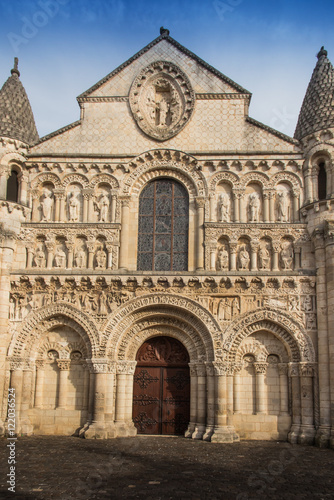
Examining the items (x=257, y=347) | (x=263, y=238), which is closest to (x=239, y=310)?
(x=257, y=347)

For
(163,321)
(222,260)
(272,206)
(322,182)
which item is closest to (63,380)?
(163,321)

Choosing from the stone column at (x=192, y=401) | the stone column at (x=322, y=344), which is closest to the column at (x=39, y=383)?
the stone column at (x=192, y=401)

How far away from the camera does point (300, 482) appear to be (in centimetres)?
1129

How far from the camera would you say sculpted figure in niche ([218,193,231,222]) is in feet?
62.2

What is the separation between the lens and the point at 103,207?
63.4 ft

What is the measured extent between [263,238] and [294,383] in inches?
199

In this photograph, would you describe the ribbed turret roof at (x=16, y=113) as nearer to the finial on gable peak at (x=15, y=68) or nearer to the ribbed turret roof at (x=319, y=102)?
the finial on gable peak at (x=15, y=68)

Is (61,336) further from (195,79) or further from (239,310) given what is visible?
(195,79)

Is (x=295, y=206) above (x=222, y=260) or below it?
above

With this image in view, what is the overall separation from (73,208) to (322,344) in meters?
9.89

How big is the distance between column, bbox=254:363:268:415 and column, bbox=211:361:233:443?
3.94ft

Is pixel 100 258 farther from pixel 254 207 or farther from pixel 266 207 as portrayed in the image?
pixel 266 207

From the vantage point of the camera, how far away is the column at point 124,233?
1861 centimetres

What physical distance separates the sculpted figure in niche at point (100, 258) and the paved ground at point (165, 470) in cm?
580
